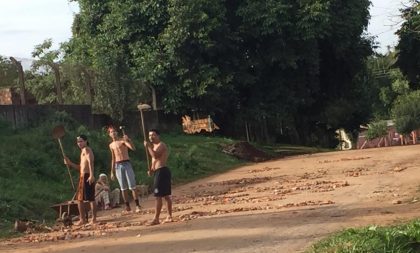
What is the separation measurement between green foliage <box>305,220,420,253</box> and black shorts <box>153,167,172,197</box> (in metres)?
4.54

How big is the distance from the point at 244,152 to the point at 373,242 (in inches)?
928

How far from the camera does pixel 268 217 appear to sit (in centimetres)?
1198

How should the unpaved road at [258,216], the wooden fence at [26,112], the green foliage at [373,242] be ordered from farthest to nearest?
the wooden fence at [26,112] < the unpaved road at [258,216] < the green foliage at [373,242]

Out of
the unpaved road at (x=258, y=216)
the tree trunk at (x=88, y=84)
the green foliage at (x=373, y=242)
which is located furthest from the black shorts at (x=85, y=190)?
the tree trunk at (x=88, y=84)

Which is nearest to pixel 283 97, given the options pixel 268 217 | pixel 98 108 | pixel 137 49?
pixel 137 49

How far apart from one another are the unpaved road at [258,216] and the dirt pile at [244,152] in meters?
10.4

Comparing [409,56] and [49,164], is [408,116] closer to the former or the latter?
[409,56]

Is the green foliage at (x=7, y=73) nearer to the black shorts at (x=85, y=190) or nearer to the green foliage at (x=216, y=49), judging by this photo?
the green foliage at (x=216, y=49)

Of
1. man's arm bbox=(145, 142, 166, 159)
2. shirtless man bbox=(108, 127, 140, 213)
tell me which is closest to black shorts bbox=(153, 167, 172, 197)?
man's arm bbox=(145, 142, 166, 159)

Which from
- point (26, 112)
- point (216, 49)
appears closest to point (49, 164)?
point (26, 112)

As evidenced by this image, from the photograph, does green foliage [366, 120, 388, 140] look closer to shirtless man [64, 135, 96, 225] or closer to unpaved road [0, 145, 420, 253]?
unpaved road [0, 145, 420, 253]

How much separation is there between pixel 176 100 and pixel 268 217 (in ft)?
74.3

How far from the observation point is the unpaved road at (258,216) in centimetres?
992

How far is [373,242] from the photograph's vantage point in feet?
25.3
